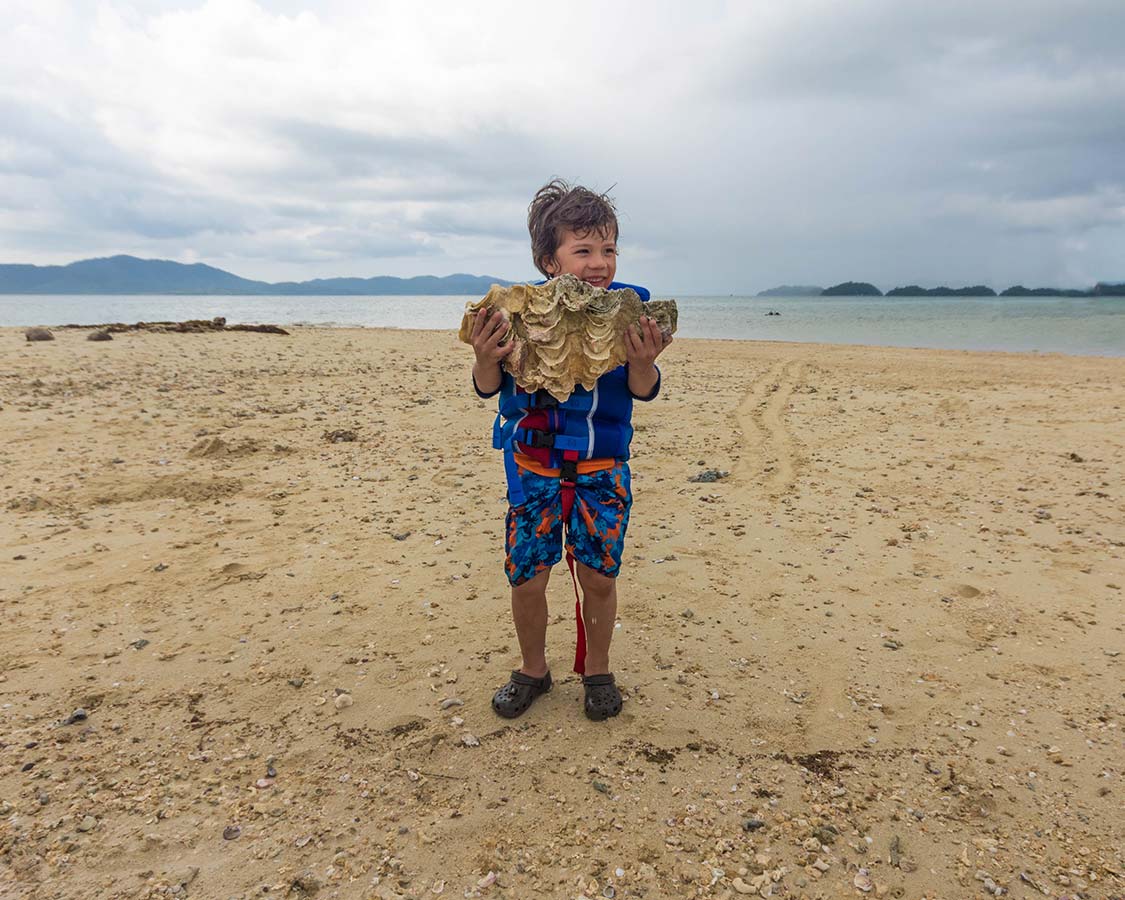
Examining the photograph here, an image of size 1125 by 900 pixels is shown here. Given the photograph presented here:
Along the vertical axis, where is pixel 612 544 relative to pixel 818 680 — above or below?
above

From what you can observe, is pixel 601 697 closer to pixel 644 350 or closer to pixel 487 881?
pixel 487 881

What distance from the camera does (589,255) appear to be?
2752 millimetres

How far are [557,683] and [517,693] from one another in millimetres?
295

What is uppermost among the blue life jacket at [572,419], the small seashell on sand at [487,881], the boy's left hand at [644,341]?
the boy's left hand at [644,341]

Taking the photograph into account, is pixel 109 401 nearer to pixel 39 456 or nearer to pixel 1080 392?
pixel 39 456

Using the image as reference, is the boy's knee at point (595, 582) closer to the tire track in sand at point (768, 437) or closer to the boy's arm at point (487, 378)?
the boy's arm at point (487, 378)

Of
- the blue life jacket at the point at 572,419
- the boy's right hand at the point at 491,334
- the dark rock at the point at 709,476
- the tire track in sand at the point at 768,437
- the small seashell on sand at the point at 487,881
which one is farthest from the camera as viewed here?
the tire track in sand at the point at 768,437

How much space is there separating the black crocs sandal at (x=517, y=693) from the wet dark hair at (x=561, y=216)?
6.22 ft

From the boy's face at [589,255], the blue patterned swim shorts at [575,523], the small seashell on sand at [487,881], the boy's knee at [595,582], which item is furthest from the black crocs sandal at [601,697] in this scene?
the boy's face at [589,255]

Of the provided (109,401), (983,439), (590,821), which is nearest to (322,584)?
(590,821)

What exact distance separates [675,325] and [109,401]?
920 cm

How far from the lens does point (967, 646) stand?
345 cm

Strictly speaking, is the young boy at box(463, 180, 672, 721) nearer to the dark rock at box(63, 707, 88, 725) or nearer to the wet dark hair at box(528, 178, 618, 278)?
the wet dark hair at box(528, 178, 618, 278)

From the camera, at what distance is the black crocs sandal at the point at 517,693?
9.60 ft
